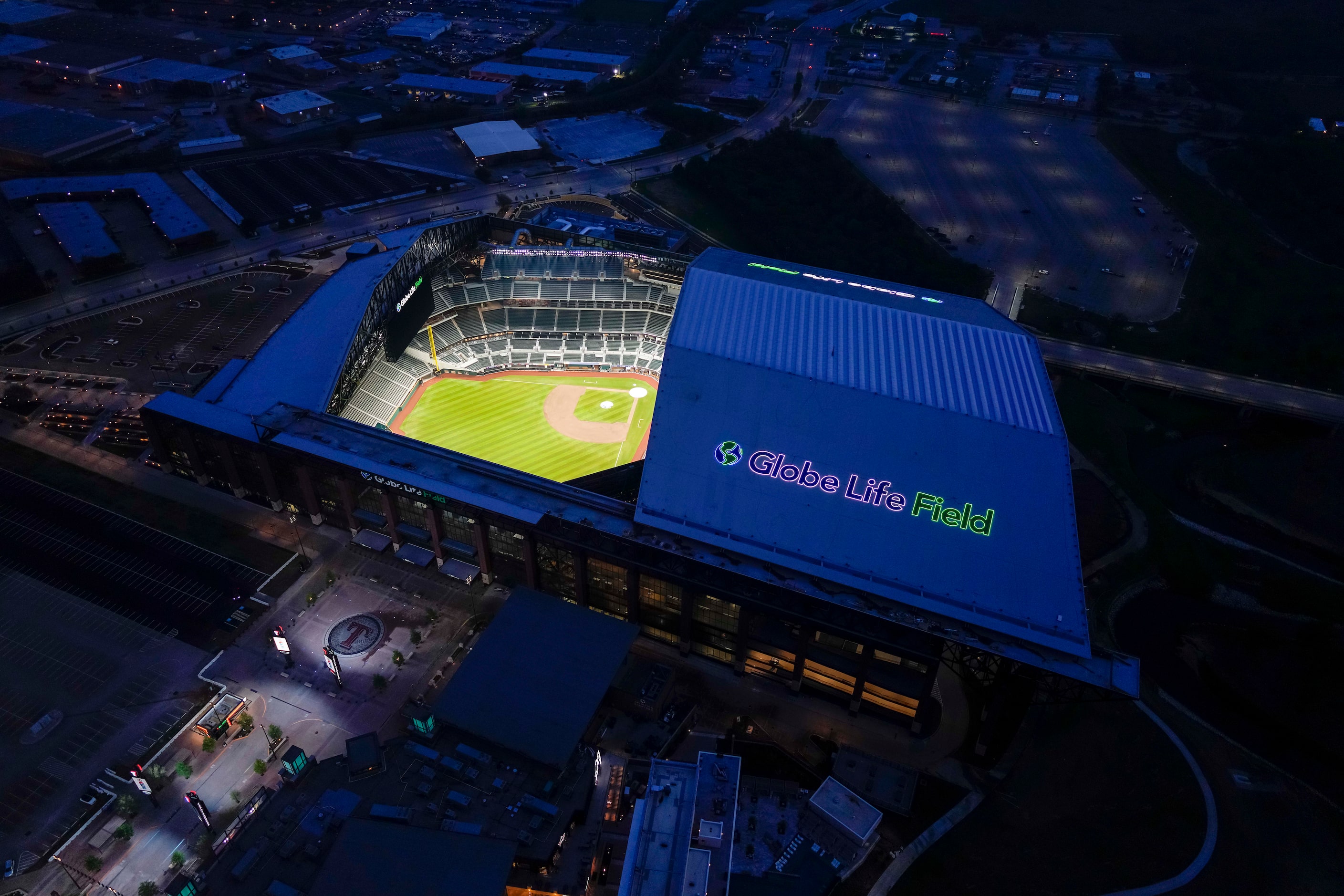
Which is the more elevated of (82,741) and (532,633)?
(532,633)

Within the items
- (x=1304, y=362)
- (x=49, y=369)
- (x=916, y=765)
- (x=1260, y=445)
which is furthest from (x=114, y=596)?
(x=1304, y=362)

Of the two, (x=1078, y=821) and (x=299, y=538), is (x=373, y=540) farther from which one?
(x=1078, y=821)

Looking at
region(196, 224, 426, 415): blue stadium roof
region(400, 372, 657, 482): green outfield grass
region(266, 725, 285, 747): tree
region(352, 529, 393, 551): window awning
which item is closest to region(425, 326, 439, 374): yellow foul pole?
region(400, 372, 657, 482): green outfield grass

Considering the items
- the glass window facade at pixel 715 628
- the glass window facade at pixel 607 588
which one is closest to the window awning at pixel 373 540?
the glass window facade at pixel 607 588

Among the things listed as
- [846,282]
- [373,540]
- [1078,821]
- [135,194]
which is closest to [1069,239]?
[846,282]

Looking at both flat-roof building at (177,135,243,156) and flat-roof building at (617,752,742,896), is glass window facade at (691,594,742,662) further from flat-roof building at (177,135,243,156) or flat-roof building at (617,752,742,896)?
flat-roof building at (177,135,243,156)

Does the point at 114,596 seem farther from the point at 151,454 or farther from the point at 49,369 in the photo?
the point at 49,369
